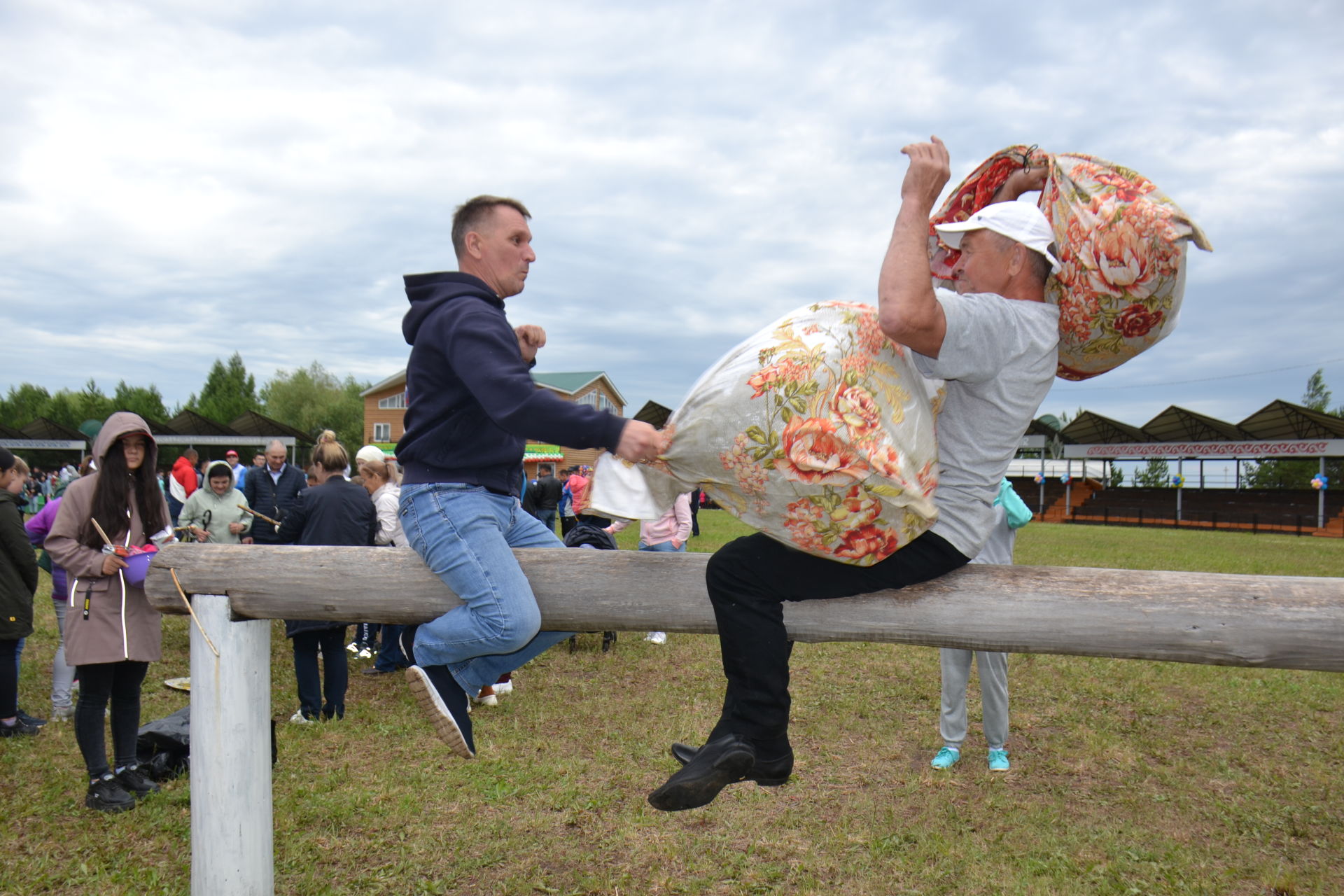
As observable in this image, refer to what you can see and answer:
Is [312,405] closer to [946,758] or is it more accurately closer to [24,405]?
[24,405]

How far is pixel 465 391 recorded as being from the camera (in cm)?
280

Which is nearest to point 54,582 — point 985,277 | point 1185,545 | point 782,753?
point 782,753

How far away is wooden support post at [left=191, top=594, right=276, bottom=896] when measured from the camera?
2869 millimetres

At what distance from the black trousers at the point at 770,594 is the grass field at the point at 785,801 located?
175cm

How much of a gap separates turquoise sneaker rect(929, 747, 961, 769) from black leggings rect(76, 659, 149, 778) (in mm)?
4589

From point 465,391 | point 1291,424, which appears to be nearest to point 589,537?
point 465,391

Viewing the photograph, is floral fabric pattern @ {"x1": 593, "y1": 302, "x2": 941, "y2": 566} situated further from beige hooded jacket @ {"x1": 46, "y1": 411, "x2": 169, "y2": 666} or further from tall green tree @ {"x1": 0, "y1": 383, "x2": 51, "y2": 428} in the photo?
tall green tree @ {"x1": 0, "y1": 383, "x2": 51, "y2": 428}

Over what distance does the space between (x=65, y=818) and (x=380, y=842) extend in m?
1.85

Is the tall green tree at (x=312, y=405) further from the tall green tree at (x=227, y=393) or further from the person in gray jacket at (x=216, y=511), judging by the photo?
the person in gray jacket at (x=216, y=511)

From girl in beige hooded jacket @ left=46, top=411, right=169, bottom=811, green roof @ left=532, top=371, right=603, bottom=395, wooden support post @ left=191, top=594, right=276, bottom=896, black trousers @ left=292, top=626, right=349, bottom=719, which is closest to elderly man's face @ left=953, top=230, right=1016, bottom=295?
wooden support post @ left=191, top=594, right=276, bottom=896

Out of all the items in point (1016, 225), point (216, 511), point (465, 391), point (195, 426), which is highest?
point (195, 426)

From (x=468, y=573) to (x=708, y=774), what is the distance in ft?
3.15

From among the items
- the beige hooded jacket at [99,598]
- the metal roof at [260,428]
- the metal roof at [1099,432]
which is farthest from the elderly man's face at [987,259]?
the metal roof at [1099,432]

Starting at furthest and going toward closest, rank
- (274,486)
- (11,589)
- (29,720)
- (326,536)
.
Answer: (274,486), (326,536), (29,720), (11,589)
